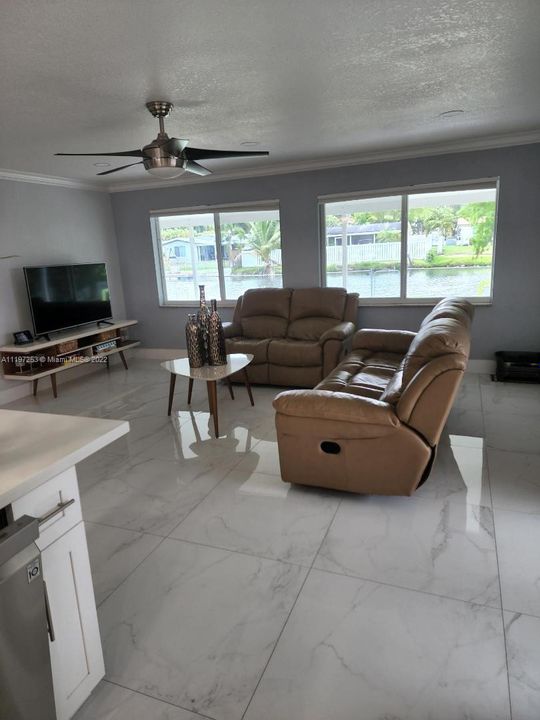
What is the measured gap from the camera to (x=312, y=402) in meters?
2.53

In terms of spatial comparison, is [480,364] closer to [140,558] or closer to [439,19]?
[439,19]

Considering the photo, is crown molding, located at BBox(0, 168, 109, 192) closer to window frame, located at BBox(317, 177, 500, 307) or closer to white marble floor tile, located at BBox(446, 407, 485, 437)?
window frame, located at BBox(317, 177, 500, 307)

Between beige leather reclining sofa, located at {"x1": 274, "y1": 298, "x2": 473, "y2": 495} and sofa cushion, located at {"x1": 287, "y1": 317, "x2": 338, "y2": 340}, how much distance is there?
225cm

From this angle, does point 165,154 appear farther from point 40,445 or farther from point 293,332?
point 293,332

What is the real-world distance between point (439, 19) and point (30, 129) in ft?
9.11

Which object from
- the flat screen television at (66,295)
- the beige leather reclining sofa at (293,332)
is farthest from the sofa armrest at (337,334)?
the flat screen television at (66,295)

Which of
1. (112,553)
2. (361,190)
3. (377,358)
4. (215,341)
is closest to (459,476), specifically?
(377,358)

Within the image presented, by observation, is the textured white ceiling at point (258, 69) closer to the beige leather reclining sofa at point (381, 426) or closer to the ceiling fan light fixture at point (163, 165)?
the ceiling fan light fixture at point (163, 165)

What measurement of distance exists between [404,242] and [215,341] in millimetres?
2555

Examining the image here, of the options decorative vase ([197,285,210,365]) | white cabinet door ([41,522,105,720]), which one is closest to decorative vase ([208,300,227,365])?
decorative vase ([197,285,210,365])

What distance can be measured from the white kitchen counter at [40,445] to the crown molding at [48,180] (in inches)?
158

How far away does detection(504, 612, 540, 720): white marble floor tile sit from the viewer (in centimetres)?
143

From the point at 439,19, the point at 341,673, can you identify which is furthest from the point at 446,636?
the point at 439,19

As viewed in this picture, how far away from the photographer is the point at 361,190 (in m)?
5.10
